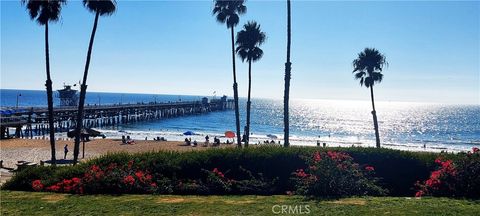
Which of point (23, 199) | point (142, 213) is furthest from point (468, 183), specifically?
point (23, 199)

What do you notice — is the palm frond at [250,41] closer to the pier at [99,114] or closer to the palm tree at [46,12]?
the palm tree at [46,12]

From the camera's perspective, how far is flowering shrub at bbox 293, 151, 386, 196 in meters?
10.6

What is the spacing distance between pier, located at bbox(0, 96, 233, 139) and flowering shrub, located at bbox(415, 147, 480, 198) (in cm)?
4937

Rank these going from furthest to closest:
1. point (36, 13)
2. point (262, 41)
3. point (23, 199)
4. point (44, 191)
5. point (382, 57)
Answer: point (382, 57) → point (262, 41) → point (36, 13) → point (44, 191) → point (23, 199)

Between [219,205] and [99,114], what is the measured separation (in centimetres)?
7840

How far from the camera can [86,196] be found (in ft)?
33.7

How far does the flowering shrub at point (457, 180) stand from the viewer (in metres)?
10.3

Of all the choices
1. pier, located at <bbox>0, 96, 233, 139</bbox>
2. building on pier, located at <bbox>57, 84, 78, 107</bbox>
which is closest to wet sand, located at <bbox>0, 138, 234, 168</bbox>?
pier, located at <bbox>0, 96, 233, 139</bbox>

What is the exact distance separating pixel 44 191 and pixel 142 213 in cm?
450

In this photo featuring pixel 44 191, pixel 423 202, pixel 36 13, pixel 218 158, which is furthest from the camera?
pixel 36 13

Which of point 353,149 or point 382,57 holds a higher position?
point 382,57

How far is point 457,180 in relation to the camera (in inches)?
415

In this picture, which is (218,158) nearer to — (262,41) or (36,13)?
(36,13)

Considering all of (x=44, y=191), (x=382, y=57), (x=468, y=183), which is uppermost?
(x=382, y=57)
